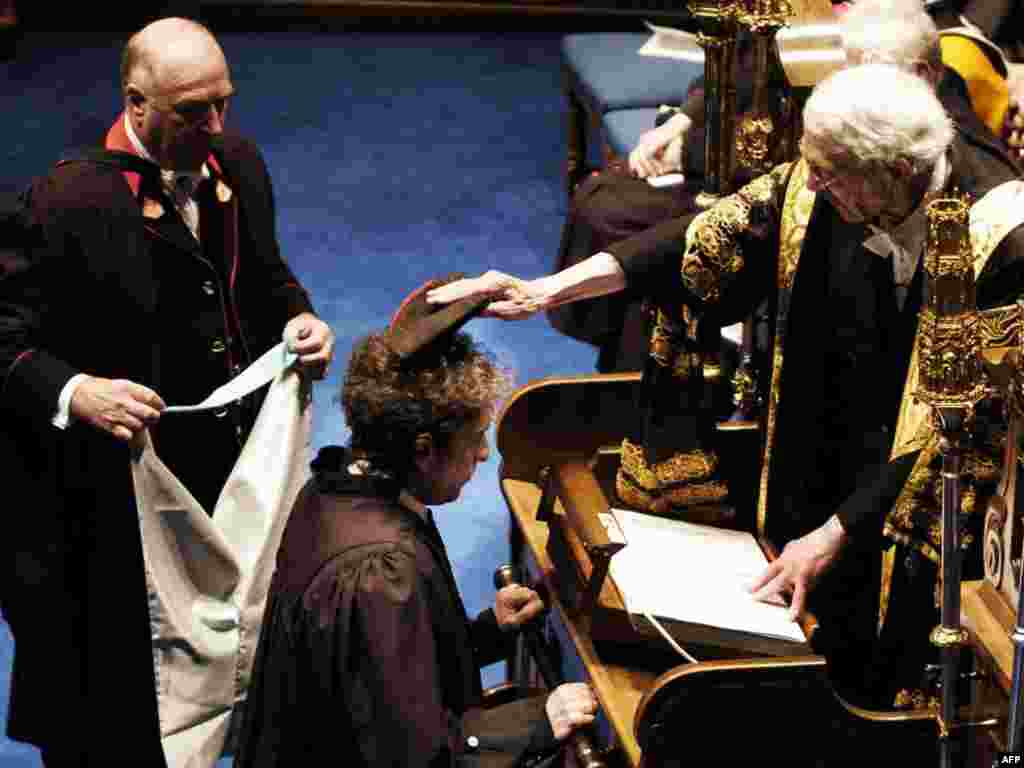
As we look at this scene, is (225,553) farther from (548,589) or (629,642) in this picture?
(629,642)

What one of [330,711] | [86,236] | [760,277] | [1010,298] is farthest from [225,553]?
[1010,298]

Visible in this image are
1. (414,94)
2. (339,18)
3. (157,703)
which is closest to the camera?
(157,703)

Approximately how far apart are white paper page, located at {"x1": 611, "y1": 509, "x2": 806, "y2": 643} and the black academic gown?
0.26 meters

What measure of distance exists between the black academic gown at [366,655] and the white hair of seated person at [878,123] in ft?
2.76

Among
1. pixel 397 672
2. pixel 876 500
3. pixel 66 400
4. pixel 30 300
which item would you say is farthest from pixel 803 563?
pixel 30 300

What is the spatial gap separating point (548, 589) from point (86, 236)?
109cm

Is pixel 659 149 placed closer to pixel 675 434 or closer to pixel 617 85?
pixel 617 85

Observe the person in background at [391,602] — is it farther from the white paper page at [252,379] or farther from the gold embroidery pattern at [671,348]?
the white paper page at [252,379]

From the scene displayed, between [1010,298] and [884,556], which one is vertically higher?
[1010,298]

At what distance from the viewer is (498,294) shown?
2.88m

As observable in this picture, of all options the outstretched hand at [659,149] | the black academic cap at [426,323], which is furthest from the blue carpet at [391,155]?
the black academic cap at [426,323]

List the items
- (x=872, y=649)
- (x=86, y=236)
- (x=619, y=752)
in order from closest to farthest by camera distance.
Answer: (x=619, y=752) → (x=872, y=649) → (x=86, y=236)

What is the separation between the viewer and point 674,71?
239 inches

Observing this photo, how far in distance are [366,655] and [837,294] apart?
1.01 m
